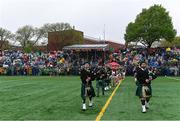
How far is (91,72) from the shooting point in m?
15.2

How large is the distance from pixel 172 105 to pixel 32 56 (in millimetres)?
41563

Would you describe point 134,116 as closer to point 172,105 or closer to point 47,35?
point 172,105

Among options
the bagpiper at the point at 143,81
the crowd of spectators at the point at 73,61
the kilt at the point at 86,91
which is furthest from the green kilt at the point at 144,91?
the crowd of spectators at the point at 73,61

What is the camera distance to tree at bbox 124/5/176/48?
83500 millimetres

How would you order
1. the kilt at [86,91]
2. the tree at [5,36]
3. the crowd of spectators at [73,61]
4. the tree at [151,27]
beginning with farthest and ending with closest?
the tree at [5,36] < the tree at [151,27] < the crowd of spectators at [73,61] < the kilt at [86,91]

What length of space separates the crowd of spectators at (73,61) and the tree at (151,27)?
27718mm

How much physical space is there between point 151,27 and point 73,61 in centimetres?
3366

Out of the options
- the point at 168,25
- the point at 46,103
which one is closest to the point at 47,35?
Answer: the point at 168,25

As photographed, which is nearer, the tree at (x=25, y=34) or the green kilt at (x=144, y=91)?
the green kilt at (x=144, y=91)

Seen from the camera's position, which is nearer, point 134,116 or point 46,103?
point 134,116

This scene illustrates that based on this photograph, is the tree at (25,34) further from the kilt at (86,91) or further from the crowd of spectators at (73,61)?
the kilt at (86,91)

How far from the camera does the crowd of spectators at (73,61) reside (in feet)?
158

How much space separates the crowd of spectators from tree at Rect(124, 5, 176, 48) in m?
27.7

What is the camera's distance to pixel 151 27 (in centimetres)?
8400
